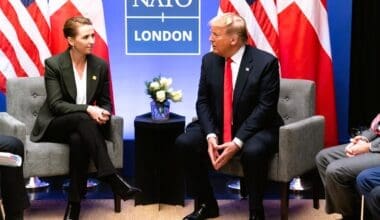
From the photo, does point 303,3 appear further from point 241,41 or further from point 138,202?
point 138,202

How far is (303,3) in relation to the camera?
509 centimetres

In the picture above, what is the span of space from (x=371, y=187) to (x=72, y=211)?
2.00m

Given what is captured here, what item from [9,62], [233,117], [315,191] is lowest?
[315,191]

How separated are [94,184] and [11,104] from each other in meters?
0.92

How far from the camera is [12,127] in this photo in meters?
4.44

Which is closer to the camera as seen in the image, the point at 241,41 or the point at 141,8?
the point at 241,41

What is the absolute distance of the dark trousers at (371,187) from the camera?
351cm

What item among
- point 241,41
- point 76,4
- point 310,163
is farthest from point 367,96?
point 76,4

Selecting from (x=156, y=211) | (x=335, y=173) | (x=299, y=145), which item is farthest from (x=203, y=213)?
(x=335, y=173)

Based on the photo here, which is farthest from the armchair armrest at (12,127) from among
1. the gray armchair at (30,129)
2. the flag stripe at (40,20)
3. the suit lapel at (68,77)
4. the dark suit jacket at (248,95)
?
the dark suit jacket at (248,95)

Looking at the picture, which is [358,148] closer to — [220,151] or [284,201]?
[284,201]

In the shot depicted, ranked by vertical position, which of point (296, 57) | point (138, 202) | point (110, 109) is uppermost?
point (296, 57)

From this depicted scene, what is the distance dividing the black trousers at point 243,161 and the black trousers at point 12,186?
110 cm

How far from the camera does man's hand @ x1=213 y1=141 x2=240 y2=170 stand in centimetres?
435
